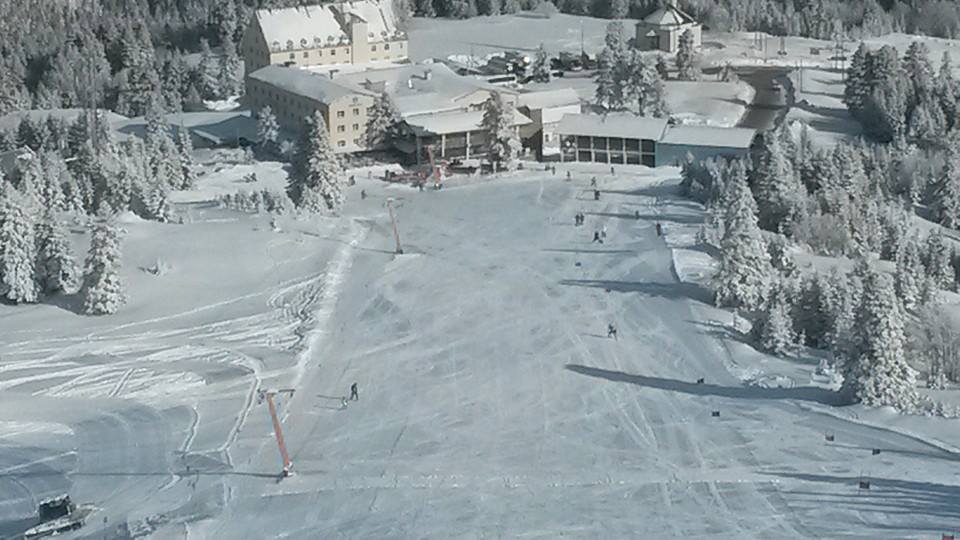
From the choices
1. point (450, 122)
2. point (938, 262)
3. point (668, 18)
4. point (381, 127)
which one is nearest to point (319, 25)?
point (381, 127)

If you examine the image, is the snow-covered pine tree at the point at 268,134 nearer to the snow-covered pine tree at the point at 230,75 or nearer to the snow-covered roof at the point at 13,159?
the snow-covered roof at the point at 13,159

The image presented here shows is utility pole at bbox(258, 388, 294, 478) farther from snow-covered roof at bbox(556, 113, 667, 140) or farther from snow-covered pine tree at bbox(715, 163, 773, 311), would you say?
snow-covered roof at bbox(556, 113, 667, 140)

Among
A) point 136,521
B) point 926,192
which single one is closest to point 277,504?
point 136,521

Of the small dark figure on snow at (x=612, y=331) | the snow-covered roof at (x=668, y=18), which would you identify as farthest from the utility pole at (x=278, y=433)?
the snow-covered roof at (x=668, y=18)

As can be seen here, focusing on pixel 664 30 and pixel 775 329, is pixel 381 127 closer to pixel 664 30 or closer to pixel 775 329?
pixel 775 329

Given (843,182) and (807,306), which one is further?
(843,182)

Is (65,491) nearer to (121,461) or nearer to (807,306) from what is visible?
(121,461)
